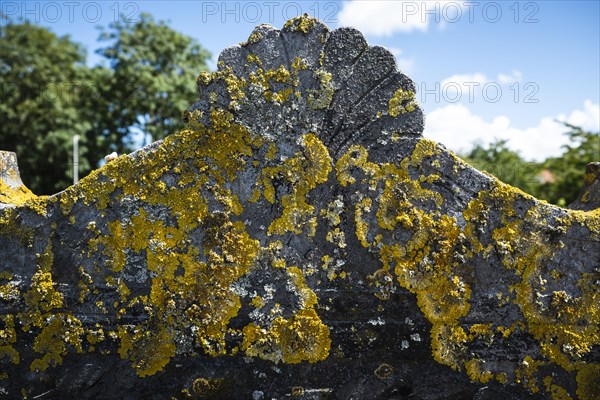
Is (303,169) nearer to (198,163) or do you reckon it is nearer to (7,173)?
(198,163)

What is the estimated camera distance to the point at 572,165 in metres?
15.7

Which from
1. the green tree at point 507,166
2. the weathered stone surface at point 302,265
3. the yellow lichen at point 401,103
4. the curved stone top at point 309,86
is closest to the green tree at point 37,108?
the green tree at point 507,166

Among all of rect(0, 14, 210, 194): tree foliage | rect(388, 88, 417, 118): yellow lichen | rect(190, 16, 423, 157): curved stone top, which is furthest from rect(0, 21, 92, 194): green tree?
rect(388, 88, 417, 118): yellow lichen

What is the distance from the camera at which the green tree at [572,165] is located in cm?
1522

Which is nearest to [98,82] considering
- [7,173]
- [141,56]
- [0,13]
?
[141,56]

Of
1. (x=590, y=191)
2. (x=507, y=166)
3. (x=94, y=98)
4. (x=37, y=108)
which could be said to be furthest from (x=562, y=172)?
(x=37, y=108)

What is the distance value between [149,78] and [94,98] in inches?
116

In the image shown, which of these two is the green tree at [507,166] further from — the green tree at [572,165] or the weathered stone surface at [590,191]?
the weathered stone surface at [590,191]

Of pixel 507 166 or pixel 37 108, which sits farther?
pixel 37 108

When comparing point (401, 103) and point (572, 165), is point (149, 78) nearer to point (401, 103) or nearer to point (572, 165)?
point (572, 165)

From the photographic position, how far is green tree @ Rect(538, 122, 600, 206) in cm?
1522

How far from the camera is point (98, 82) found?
24.3 metres

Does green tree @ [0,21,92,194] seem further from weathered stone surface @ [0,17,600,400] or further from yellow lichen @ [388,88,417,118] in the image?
yellow lichen @ [388,88,417,118]

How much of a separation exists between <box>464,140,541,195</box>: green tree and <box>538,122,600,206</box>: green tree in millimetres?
1266
